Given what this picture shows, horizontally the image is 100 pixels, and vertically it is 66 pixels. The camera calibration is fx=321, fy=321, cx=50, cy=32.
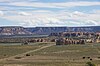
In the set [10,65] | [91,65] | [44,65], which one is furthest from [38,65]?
[91,65]

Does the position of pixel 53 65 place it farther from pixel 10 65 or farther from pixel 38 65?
pixel 10 65

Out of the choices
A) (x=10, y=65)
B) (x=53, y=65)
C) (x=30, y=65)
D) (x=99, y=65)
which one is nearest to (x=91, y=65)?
(x=99, y=65)

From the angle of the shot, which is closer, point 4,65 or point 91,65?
point 91,65

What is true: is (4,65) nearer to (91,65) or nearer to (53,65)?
(53,65)

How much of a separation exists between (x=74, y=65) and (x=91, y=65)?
4.87 m

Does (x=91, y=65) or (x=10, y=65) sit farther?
(x=10, y=65)

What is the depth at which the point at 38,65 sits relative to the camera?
69438 millimetres

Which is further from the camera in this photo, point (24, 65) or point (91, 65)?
point (24, 65)

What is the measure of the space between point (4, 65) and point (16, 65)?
2.61 m

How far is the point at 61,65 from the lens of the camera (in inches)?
2687

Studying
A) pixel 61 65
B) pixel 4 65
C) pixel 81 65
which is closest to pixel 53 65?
pixel 61 65

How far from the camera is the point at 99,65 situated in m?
67.9

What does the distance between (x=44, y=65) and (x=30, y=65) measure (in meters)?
3.09

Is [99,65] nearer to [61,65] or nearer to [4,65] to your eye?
[61,65]
